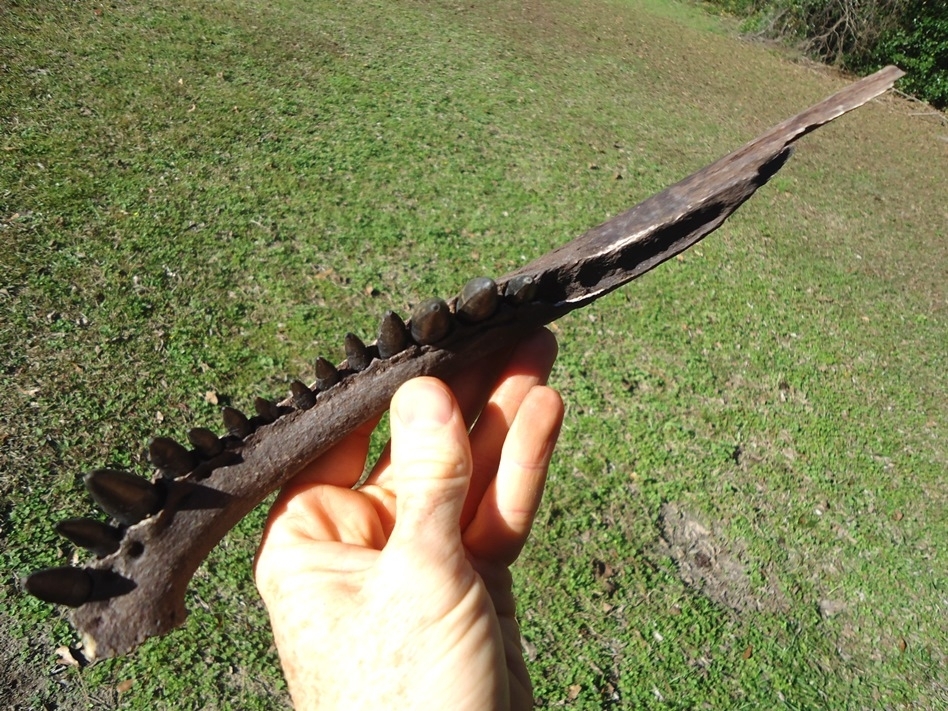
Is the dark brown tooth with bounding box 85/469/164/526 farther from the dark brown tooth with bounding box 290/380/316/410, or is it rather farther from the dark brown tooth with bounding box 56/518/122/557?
the dark brown tooth with bounding box 290/380/316/410

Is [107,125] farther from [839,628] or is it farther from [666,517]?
[839,628]

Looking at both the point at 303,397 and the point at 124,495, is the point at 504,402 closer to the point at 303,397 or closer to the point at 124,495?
the point at 303,397

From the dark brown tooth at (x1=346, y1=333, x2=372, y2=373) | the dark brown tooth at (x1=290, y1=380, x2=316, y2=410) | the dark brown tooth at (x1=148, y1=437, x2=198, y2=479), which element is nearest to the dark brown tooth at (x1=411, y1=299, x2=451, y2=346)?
the dark brown tooth at (x1=346, y1=333, x2=372, y2=373)

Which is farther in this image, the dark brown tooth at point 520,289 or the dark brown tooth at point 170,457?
the dark brown tooth at point 520,289

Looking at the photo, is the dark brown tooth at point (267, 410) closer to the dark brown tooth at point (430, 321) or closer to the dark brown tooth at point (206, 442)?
the dark brown tooth at point (206, 442)

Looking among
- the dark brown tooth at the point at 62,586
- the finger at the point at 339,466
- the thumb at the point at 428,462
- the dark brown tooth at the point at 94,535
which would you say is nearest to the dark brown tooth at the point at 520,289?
the thumb at the point at 428,462

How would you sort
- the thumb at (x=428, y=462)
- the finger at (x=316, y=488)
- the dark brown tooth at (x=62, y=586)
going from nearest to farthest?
the dark brown tooth at (x=62, y=586) < the thumb at (x=428, y=462) < the finger at (x=316, y=488)
